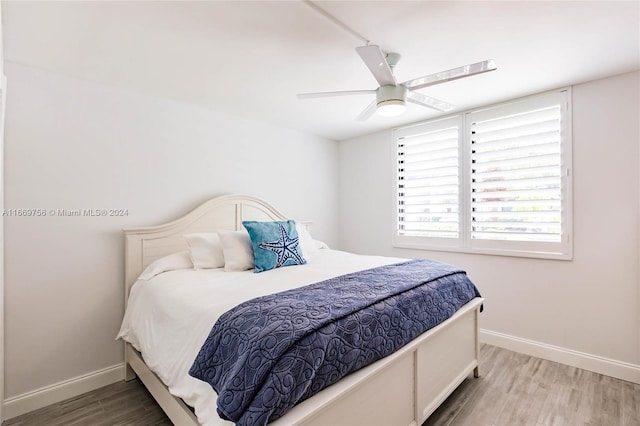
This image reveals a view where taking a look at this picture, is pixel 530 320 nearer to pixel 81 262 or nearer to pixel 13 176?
pixel 81 262

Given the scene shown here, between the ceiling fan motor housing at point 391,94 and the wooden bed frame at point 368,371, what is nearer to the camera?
the wooden bed frame at point 368,371

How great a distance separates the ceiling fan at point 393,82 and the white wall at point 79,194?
1.43 meters

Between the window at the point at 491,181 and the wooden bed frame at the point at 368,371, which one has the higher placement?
the window at the point at 491,181

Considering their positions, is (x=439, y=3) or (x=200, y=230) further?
(x=200, y=230)

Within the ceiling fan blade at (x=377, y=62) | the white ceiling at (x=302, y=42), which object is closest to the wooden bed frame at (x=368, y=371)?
the white ceiling at (x=302, y=42)

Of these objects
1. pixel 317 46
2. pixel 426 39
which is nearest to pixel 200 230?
pixel 317 46

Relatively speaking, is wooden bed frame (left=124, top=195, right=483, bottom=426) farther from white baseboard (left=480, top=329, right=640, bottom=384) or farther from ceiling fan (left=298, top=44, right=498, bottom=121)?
ceiling fan (left=298, top=44, right=498, bottom=121)

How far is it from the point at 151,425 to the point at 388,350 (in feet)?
5.17

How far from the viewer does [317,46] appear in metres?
1.95

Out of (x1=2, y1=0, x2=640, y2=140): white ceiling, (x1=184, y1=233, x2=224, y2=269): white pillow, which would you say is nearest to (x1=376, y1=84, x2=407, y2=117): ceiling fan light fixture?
(x1=2, y1=0, x2=640, y2=140): white ceiling

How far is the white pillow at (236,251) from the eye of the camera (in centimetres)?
240

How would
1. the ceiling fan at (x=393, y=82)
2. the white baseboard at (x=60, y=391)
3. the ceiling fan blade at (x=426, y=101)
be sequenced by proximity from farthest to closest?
the ceiling fan blade at (x=426, y=101) → the white baseboard at (x=60, y=391) → the ceiling fan at (x=393, y=82)

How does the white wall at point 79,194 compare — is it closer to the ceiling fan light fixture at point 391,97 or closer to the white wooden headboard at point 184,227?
the white wooden headboard at point 184,227

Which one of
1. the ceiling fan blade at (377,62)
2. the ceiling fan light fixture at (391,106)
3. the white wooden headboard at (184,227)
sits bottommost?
the white wooden headboard at (184,227)
